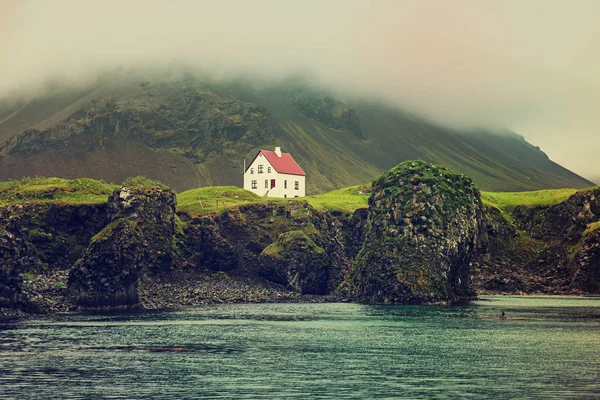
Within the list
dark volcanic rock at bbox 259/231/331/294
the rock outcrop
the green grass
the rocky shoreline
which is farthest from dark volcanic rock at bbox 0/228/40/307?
dark volcanic rock at bbox 259/231/331/294

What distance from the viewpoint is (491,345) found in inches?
3925

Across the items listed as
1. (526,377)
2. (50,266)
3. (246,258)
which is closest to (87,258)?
(50,266)

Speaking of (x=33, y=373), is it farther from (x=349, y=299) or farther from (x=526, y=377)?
(x=349, y=299)

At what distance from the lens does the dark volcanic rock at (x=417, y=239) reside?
166500 millimetres

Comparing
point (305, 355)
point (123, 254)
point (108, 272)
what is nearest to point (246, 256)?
point (123, 254)

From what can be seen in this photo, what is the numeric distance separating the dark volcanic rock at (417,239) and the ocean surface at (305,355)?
21958mm

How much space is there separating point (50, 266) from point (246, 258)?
150ft

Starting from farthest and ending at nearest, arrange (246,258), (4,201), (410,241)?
(246,258)
(4,201)
(410,241)

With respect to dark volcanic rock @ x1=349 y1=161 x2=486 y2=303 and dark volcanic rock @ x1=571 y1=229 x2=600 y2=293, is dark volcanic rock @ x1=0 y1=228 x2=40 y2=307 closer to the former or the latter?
dark volcanic rock @ x1=349 y1=161 x2=486 y2=303

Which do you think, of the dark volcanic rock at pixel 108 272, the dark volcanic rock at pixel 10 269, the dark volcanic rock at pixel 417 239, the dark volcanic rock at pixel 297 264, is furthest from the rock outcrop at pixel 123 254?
the dark volcanic rock at pixel 417 239

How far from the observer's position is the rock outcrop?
150125 millimetres

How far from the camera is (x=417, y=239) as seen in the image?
16938 centimetres

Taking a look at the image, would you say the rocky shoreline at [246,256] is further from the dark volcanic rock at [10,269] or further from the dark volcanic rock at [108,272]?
the dark volcanic rock at [10,269]

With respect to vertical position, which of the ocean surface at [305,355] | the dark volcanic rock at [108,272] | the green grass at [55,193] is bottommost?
the ocean surface at [305,355]
